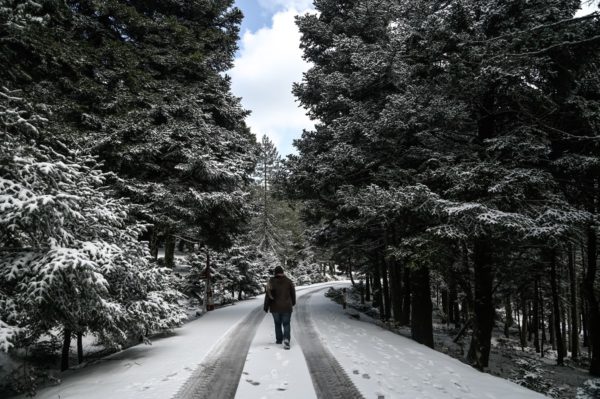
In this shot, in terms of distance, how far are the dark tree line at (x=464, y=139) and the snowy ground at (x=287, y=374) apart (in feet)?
9.65

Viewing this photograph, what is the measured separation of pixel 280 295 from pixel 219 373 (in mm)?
2632

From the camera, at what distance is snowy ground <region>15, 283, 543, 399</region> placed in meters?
5.23

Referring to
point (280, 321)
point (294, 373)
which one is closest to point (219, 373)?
point (294, 373)

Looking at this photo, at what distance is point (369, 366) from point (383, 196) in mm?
4912

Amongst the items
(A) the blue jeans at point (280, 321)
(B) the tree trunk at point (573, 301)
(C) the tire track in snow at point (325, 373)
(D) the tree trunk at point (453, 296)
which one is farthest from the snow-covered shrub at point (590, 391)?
(B) the tree trunk at point (573, 301)

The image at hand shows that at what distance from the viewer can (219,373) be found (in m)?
6.10

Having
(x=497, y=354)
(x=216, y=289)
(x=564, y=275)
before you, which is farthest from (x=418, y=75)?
(x=564, y=275)

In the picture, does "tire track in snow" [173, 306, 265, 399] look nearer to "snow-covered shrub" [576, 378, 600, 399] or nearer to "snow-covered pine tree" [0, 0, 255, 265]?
"snow-covered pine tree" [0, 0, 255, 265]

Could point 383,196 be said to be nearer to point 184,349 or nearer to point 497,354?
point 184,349

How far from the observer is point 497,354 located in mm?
18969

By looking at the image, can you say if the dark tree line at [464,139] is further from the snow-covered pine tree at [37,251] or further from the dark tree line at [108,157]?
the snow-covered pine tree at [37,251]

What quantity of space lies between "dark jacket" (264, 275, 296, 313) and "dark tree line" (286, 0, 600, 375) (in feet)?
11.1

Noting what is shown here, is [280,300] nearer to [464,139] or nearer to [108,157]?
[464,139]

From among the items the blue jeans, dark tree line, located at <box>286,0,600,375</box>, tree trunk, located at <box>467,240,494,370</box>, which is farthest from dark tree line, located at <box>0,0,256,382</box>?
tree trunk, located at <box>467,240,494,370</box>
